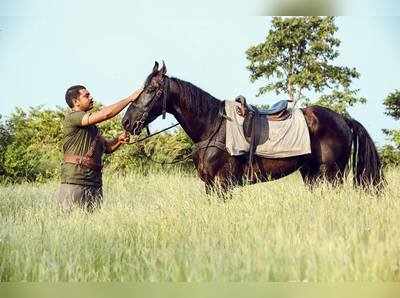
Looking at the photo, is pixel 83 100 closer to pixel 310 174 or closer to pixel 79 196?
pixel 79 196

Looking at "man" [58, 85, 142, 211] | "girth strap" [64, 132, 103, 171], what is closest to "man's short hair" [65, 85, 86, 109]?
"man" [58, 85, 142, 211]

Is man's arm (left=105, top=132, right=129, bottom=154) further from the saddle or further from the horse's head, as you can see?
the saddle

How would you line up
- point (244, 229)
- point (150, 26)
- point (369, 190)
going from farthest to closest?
point (369, 190) < point (150, 26) < point (244, 229)

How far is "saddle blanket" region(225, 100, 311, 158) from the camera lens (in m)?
3.03

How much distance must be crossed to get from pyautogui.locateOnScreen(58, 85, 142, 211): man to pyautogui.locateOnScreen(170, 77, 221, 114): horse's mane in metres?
0.27

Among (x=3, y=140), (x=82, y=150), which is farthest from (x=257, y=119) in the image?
(x=3, y=140)

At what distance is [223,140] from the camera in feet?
10.0

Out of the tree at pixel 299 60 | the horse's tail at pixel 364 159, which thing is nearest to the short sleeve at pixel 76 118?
the tree at pixel 299 60

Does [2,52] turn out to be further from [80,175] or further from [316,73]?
[316,73]

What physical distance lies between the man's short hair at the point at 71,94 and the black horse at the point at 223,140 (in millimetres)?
244

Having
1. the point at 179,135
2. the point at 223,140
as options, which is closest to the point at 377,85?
the point at 223,140

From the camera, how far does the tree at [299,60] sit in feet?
9.25

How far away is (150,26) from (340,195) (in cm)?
113

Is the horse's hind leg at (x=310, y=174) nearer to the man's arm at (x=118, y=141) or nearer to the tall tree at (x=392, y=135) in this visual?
the tall tree at (x=392, y=135)
